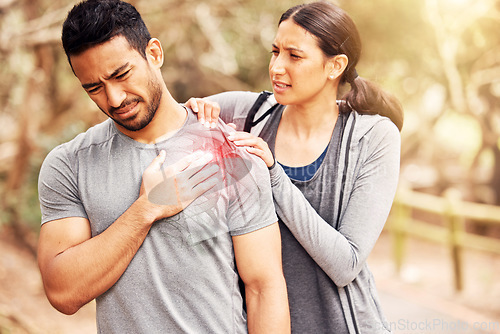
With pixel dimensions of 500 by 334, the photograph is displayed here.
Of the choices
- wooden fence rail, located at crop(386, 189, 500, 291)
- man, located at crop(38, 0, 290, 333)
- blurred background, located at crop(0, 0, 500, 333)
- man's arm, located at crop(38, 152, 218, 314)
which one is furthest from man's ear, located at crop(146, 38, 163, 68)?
wooden fence rail, located at crop(386, 189, 500, 291)

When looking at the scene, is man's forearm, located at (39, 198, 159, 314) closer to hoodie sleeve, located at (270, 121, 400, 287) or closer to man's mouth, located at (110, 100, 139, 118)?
man's mouth, located at (110, 100, 139, 118)

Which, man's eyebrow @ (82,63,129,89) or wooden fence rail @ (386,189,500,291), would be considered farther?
wooden fence rail @ (386,189,500,291)

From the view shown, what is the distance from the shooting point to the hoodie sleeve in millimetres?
1569

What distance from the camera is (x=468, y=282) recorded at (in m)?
6.54

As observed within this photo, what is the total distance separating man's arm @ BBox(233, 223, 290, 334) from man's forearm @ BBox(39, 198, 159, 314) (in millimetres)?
277

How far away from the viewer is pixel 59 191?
4.70 ft

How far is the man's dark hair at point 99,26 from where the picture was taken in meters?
1.38

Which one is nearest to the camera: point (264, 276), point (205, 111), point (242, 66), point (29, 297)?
point (264, 276)

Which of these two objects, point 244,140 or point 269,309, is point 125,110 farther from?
point 269,309

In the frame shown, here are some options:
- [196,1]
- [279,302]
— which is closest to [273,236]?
[279,302]

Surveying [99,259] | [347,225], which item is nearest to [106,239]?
[99,259]

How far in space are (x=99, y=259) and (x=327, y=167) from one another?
779mm

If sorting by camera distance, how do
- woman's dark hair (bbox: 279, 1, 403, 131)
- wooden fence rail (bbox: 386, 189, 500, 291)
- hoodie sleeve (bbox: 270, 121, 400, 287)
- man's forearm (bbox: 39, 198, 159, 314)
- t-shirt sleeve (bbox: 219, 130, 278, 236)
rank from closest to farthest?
man's forearm (bbox: 39, 198, 159, 314) < t-shirt sleeve (bbox: 219, 130, 278, 236) < hoodie sleeve (bbox: 270, 121, 400, 287) < woman's dark hair (bbox: 279, 1, 403, 131) < wooden fence rail (bbox: 386, 189, 500, 291)

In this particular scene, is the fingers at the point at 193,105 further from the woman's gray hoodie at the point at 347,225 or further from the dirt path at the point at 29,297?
the dirt path at the point at 29,297
